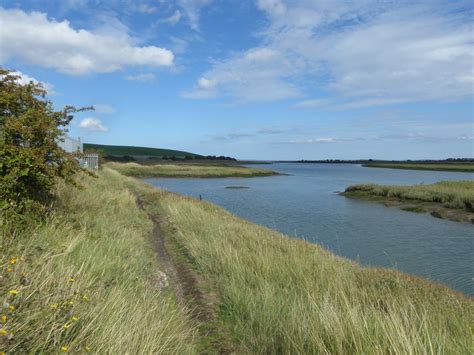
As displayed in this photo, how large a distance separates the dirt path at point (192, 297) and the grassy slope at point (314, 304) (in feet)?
0.71

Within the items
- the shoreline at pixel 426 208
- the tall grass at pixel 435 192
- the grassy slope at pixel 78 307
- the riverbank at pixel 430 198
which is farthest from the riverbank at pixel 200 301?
the tall grass at pixel 435 192

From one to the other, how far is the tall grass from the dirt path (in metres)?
31.4

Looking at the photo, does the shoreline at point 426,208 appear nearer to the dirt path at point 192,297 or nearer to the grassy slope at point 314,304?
the grassy slope at point 314,304

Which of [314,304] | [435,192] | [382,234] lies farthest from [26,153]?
[435,192]

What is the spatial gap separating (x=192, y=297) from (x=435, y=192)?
39749 millimetres

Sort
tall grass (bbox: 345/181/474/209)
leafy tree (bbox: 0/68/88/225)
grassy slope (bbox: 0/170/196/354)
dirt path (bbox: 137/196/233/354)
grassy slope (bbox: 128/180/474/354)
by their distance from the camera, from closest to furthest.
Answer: grassy slope (bbox: 0/170/196/354) < grassy slope (bbox: 128/180/474/354) < dirt path (bbox: 137/196/233/354) < leafy tree (bbox: 0/68/88/225) < tall grass (bbox: 345/181/474/209)

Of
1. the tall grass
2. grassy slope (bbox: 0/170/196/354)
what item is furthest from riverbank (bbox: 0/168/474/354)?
the tall grass

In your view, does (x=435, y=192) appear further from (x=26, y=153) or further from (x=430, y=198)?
(x=26, y=153)

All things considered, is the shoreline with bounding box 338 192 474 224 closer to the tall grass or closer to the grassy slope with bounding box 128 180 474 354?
the tall grass

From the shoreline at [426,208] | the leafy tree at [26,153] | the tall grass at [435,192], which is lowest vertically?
the shoreline at [426,208]

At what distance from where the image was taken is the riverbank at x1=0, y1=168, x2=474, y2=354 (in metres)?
3.47

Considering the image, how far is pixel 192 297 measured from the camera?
22.7ft

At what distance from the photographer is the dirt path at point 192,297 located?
5.19m

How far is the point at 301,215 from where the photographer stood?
99.5ft
